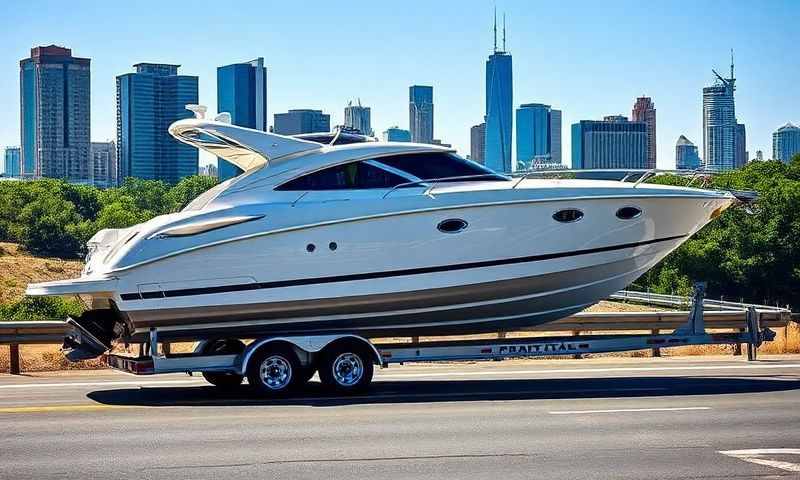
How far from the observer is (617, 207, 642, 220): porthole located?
17.2 m

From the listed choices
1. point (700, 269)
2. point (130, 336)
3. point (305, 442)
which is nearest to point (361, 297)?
point (130, 336)

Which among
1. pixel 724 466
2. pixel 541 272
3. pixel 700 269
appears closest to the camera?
pixel 724 466

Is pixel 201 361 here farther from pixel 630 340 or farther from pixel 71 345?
pixel 630 340

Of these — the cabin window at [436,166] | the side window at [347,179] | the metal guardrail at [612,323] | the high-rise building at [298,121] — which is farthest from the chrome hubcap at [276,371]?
the high-rise building at [298,121]

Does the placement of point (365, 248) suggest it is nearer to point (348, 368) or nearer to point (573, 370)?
point (348, 368)

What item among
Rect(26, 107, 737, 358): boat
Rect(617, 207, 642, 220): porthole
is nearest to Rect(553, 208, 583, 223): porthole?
Rect(26, 107, 737, 358): boat

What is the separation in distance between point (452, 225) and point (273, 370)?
318cm

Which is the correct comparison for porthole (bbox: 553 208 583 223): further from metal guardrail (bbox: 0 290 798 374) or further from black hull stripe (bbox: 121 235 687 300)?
metal guardrail (bbox: 0 290 798 374)

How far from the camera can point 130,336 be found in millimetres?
16109

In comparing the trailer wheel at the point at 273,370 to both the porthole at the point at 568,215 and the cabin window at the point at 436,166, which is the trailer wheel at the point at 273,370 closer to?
the cabin window at the point at 436,166

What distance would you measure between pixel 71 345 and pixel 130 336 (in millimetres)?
833

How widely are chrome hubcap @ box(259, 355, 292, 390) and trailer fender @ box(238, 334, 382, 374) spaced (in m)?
0.24

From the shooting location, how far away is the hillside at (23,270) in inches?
2305

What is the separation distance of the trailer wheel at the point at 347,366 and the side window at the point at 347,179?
7.77 ft
